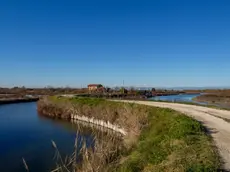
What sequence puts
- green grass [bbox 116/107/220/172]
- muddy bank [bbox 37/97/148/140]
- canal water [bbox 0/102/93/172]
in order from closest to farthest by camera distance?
green grass [bbox 116/107/220/172] → canal water [bbox 0/102/93/172] → muddy bank [bbox 37/97/148/140]

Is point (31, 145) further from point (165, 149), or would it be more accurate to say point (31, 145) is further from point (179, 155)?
point (179, 155)

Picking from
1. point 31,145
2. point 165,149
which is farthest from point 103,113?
point 165,149

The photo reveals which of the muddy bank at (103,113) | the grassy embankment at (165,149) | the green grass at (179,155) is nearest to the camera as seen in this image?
the green grass at (179,155)

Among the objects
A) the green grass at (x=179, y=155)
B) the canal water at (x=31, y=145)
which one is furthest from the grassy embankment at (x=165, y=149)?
the canal water at (x=31, y=145)

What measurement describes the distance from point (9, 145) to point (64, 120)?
46.9 ft

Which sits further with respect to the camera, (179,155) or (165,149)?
(165,149)

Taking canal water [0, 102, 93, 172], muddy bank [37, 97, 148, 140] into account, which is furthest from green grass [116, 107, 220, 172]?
muddy bank [37, 97, 148, 140]

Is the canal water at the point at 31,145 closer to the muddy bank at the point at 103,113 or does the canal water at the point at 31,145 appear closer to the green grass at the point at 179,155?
the green grass at the point at 179,155

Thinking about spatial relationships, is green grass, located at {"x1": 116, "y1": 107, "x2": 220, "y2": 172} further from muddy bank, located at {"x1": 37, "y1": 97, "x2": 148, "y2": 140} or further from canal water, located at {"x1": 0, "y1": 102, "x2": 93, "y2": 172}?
muddy bank, located at {"x1": 37, "y1": 97, "x2": 148, "y2": 140}

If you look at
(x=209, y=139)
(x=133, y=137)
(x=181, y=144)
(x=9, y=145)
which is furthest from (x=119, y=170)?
(x=9, y=145)

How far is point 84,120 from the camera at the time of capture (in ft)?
99.1

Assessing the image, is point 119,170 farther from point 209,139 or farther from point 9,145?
point 9,145

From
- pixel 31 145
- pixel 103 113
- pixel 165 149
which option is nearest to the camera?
pixel 165 149

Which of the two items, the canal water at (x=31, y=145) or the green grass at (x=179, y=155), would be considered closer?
the green grass at (x=179, y=155)
